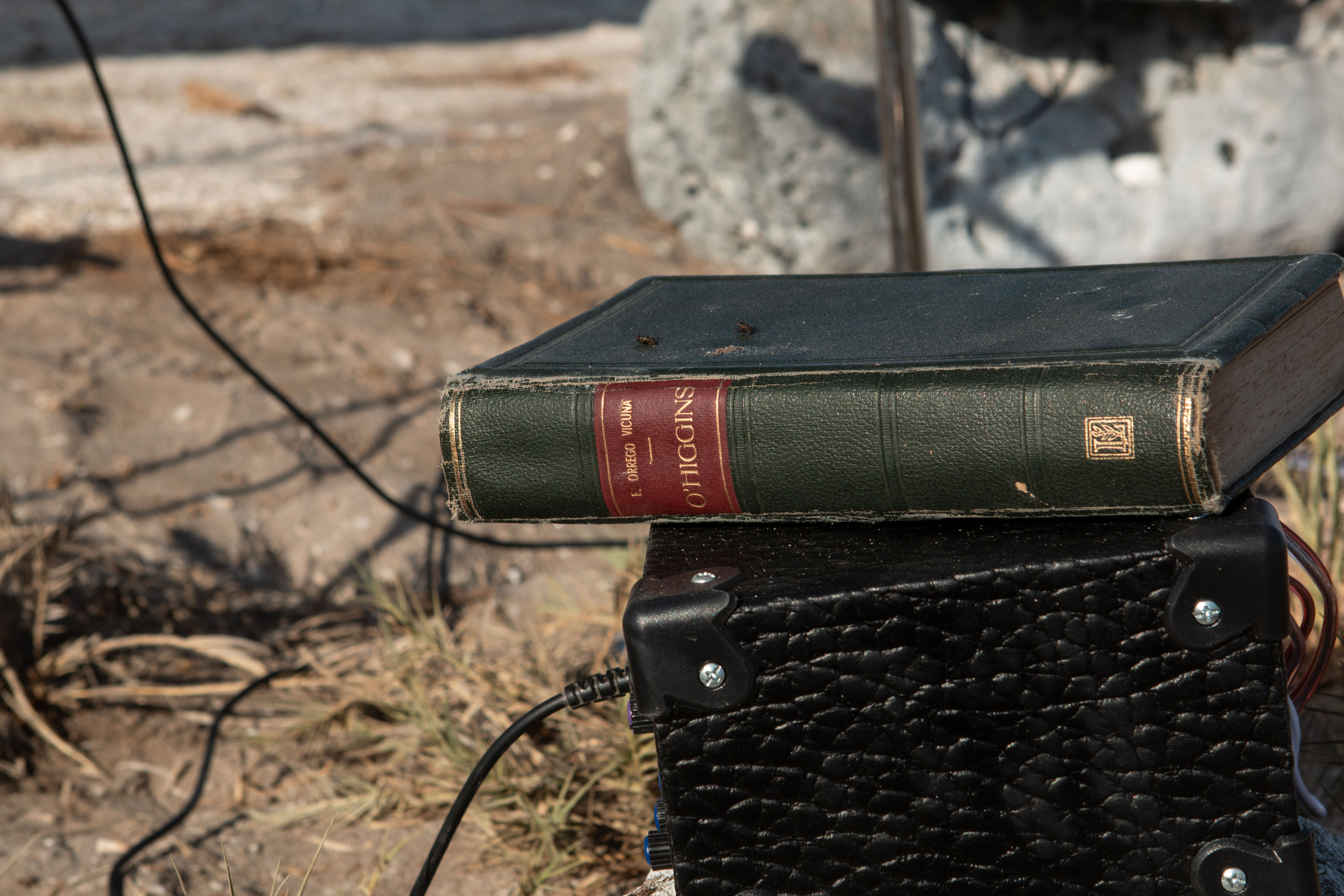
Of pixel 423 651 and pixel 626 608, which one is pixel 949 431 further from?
pixel 423 651

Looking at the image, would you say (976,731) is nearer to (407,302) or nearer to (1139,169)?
(407,302)

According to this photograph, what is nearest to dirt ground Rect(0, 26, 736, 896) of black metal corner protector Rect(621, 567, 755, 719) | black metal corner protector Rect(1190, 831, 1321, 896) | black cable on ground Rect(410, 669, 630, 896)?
black cable on ground Rect(410, 669, 630, 896)

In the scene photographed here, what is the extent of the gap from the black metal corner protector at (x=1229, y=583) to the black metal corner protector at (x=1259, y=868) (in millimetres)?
124

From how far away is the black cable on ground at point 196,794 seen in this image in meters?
1.01

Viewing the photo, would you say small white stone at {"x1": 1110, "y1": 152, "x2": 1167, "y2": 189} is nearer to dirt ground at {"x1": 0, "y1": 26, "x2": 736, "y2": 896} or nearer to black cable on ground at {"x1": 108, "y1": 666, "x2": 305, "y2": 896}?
dirt ground at {"x1": 0, "y1": 26, "x2": 736, "y2": 896}

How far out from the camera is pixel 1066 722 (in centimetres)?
62

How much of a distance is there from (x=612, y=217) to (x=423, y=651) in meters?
2.24

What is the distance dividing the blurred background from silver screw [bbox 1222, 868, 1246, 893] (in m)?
0.42

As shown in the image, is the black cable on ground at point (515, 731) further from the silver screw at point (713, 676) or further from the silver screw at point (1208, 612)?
the silver screw at point (1208, 612)

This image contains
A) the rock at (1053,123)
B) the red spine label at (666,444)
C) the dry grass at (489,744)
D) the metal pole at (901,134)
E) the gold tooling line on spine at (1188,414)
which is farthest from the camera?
the rock at (1053,123)

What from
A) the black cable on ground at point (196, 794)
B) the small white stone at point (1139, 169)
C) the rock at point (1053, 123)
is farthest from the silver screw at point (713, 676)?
the small white stone at point (1139, 169)

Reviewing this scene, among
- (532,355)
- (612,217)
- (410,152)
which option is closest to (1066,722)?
(532,355)

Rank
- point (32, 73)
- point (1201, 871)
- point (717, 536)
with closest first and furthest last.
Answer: point (1201, 871)
point (717, 536)
point (32, 73)

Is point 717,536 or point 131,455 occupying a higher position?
point 717,536
